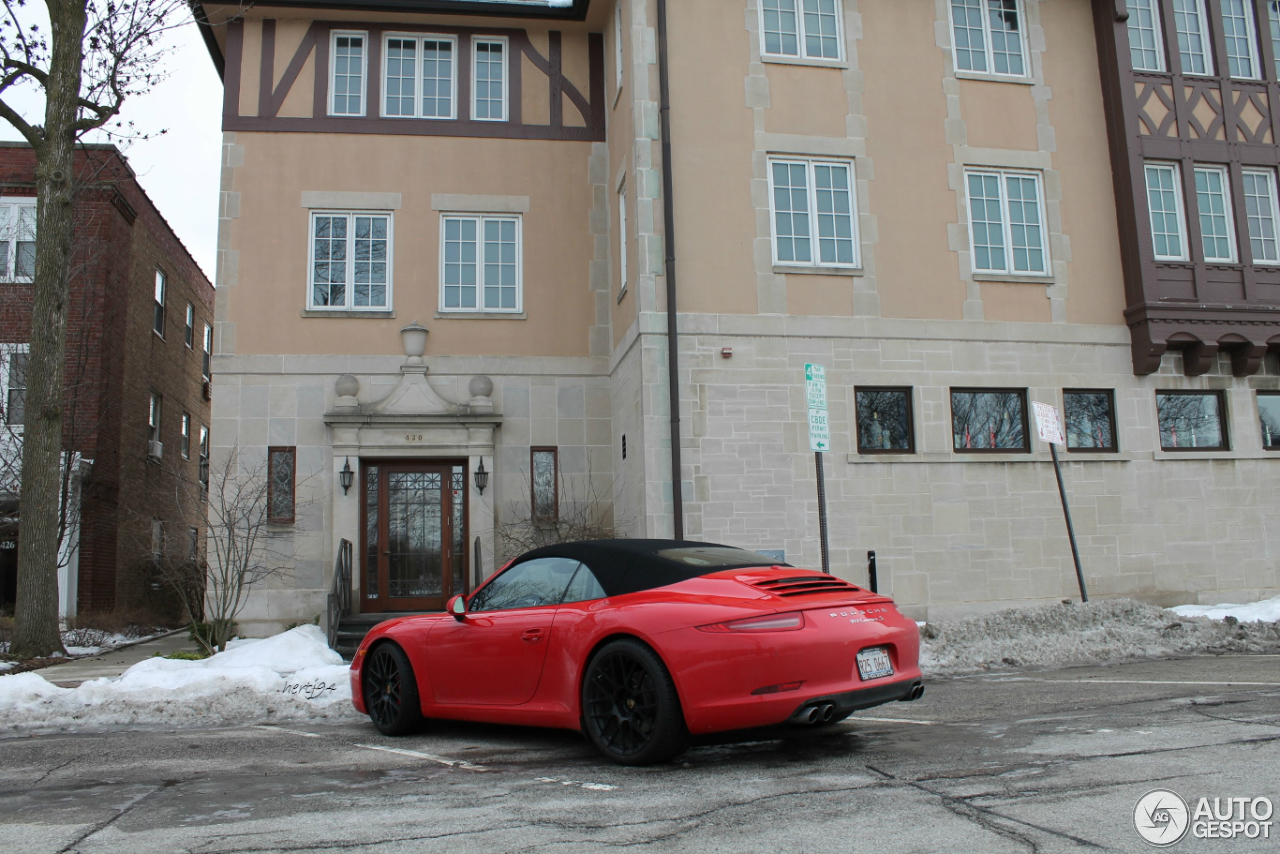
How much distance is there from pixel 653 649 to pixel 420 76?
43.0 ft

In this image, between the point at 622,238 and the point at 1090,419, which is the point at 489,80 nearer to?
the point at 622,238

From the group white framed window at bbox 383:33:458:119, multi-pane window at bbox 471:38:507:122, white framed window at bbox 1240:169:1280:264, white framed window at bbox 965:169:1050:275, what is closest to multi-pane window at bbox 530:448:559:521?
multi-pane window at bbox 471:38:507:122

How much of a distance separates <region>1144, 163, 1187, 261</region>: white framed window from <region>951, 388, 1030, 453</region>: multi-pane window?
318 centimetres

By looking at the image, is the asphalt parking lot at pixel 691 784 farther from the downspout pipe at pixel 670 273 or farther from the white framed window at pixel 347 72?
the white framed window at pixel 347 72

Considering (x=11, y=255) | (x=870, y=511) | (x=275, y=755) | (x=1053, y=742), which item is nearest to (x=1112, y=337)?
(x=870, y=511)

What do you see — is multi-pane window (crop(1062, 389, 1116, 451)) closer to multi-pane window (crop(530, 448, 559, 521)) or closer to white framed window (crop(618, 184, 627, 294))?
white framed window (crop(618, 184, 627, 294))

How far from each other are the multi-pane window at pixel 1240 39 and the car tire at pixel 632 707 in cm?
1529

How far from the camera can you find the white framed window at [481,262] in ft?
51.2

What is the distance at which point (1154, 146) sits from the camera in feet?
49.3

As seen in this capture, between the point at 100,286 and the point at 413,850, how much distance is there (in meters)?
17.6

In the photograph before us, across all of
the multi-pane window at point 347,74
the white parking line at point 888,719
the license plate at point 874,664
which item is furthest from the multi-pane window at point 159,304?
the license plate at point 874,664

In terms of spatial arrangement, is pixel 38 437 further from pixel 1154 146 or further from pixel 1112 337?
pixel 1154 146

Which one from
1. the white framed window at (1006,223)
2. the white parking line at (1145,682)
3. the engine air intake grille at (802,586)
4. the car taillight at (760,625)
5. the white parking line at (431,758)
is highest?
the white framed window at (1006,223)

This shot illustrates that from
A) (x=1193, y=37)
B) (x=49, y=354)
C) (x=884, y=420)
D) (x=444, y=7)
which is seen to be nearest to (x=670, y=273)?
(x=884, y=420)
